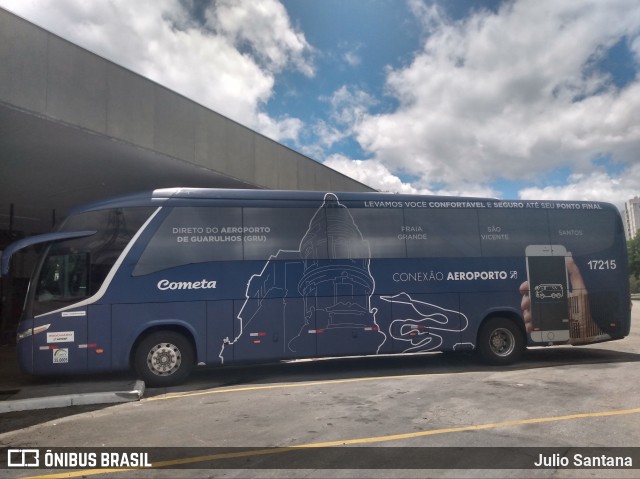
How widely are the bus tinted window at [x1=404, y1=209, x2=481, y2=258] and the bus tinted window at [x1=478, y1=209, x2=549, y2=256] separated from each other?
220 mm

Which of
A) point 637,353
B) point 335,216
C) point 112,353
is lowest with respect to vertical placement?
point 637,353

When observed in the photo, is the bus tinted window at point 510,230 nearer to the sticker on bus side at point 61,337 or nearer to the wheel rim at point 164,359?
the wheel rim at point 164,359

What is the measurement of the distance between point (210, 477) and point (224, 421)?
197cm

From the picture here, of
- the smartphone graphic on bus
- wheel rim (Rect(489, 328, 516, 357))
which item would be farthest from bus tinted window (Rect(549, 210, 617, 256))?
wheel rim (Rect(489, 328, 516, 357))

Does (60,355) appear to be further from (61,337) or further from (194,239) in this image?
(194,239)

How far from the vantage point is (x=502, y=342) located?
10.7 m

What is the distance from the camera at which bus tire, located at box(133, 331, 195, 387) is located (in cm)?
877

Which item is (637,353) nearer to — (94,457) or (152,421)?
(152,421)

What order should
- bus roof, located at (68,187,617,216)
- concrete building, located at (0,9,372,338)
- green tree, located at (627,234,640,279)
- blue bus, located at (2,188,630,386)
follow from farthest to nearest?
green tree, located at (627,234,640,279)
concrete building, located at (0,9,372,338)
bus roof, located at (68,187,617,216)
blue bus, located at (2,188,630,386)

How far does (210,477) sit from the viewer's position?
175 inches

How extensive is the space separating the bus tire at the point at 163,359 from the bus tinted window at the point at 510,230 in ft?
21.7

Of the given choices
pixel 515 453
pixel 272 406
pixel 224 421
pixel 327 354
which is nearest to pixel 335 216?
pixel 327 354

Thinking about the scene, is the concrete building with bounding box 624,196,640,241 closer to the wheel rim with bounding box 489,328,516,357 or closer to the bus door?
the wheel rim with bounding box 489,328,516,357

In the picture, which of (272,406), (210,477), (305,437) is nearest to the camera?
(210,477)
